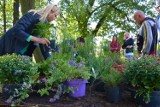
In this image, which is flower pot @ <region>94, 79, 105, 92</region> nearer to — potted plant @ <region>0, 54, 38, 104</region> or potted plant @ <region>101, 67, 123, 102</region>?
potted plant @ <region>101, 67, 123, 102</region>

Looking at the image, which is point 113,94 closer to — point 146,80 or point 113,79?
point 113,79

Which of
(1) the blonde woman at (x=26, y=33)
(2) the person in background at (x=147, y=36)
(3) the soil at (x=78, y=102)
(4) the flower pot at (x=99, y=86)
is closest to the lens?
(3) the soil at (x=78, y=102)

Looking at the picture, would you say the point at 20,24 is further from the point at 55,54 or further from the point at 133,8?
the point at 133,8

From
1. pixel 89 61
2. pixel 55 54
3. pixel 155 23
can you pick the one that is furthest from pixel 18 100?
pixel 155 23

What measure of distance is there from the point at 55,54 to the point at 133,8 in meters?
12.8

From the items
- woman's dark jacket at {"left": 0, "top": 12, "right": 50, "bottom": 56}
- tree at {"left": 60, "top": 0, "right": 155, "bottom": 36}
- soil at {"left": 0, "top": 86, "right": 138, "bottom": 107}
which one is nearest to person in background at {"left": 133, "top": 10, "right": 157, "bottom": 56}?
woman's dark jacket at {"left": 0, "top": 12, "right": 50, "bottom": 56}

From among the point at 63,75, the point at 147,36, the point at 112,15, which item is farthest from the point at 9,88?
the point at 112,15

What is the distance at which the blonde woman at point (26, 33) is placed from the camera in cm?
245

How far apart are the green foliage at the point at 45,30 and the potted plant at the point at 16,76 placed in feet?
1.36

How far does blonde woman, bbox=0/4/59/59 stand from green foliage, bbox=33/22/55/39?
39 millimetres

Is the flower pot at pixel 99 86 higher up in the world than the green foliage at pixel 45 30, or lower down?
lower down

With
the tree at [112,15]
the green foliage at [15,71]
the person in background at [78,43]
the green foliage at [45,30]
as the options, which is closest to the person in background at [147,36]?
the person in background at [78,43]

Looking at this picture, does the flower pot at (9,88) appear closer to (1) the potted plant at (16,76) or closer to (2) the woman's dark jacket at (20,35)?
(1) the potted plant at (16,76)

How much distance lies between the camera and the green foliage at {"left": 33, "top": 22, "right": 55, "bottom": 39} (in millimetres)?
2181
